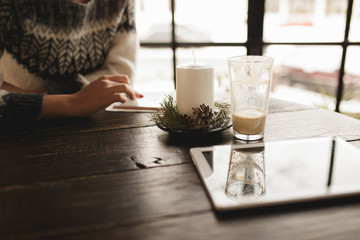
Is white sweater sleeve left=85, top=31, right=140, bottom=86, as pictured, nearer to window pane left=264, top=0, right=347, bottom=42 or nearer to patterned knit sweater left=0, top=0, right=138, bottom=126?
patterned knit sweater left=0, top=0, right=138, bottom=126

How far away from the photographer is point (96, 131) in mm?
821

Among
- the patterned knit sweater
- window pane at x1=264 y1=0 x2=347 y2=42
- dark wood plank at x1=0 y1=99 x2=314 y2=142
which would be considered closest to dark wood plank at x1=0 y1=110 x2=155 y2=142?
dark wood plank at x1=0 y1=99 x2=314 y2=142

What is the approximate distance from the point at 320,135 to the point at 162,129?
0.39 meters

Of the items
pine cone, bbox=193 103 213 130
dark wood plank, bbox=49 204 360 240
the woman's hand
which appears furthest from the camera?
the woman's hand

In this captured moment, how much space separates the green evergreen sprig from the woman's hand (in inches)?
7.6

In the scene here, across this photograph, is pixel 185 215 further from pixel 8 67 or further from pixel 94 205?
pixel 8 67

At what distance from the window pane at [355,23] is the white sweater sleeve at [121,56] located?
42.5 inches

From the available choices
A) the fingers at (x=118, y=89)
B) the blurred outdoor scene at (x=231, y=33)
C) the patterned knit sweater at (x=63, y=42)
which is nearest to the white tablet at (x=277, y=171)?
the fingers at (x=118, y=89)

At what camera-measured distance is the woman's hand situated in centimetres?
93

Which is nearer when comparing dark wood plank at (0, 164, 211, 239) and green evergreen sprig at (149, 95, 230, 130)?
dark wood plank at (0, 164, 211, 239)

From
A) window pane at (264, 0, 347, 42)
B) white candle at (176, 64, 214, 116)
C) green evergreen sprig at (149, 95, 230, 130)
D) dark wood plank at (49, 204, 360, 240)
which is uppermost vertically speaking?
window pane at (264, 0, 347, 42)

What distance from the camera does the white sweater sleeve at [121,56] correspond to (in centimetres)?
143

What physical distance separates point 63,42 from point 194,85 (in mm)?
845

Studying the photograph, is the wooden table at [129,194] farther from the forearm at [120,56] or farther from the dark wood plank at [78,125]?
the forearm at [120,56]
